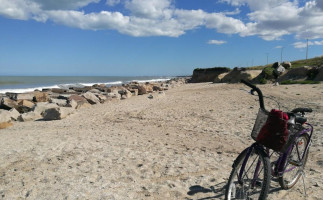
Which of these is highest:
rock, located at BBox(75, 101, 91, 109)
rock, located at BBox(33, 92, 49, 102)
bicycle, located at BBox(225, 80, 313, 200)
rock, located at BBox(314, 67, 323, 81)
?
rock, located at BBox(314, 67, 323, 81)

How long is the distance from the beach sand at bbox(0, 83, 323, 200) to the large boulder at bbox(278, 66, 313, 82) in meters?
14.1

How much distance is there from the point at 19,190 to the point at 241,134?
5669 mm

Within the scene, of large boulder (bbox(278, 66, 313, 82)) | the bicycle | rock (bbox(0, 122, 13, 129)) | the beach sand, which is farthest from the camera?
large boulder (bbox(278, 66, 313, 82))

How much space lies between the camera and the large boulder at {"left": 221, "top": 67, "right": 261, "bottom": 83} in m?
26.4

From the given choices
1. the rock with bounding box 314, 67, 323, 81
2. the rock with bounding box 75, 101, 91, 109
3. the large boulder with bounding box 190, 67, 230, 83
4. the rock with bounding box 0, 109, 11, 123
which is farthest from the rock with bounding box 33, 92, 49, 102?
the large boulder with bounding box 190, 67, 230, 83

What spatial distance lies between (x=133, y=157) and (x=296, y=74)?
855 inches

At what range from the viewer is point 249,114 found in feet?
33.7

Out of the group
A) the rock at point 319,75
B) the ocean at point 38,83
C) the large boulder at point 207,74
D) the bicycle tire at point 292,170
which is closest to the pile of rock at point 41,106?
the bicycle tire at point 292,170

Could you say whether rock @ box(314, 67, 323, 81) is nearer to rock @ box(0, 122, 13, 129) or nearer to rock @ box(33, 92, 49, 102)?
rock @ box(33, 92, 49, 102)

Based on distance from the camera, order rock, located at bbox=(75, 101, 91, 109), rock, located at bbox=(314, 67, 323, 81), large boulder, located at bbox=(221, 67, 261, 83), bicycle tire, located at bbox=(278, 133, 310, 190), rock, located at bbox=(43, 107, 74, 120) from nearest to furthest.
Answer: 1. bicycle tire, located at bbox=(278, 133, 310, 190)
2. rock, located at bbox=(43, 107, 74, 120)
3. rock, located at bbox=(75, 101, 91, 109)
4. rock, located at bbox=(314, 67, 323, 81)
5. large boulder, located at bbox=(221, 67, 261, 83)

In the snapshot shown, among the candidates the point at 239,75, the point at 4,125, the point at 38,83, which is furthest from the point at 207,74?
the point at 4,125

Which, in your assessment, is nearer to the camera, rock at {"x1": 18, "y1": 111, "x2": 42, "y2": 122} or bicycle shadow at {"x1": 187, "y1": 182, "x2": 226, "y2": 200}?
bicycle shadow at {"x1": 187, "y1": 182, "x2": 226, "y2": 200}

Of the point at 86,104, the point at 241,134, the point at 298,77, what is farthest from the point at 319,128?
the point at 298,77

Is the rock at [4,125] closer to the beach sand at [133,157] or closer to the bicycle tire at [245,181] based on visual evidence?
the beach sand at [133,157]
